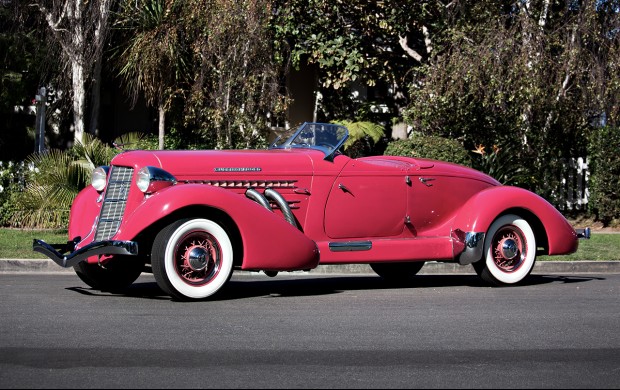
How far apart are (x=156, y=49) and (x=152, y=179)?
11.1 metres

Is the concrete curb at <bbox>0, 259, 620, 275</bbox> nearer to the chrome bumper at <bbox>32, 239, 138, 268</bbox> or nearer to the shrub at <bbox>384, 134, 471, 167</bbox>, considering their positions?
the chrome bumper at <bbox>32, 239, 138, 268</bbox>

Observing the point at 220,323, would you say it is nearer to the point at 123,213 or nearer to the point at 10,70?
the point at 123,213

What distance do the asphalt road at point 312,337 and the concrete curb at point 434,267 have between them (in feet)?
4.36

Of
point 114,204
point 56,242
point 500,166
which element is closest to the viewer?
point 114,204

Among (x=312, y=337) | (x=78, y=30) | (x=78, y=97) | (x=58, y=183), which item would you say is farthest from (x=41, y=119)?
(x=312, y=337)

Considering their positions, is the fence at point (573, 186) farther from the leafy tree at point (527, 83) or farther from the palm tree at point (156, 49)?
the palm tree at point (156, 49)

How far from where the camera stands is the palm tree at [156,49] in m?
19.5

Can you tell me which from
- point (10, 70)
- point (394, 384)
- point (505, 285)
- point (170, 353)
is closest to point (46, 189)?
point (10, 70)

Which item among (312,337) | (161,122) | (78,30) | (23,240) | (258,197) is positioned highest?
(78,30)

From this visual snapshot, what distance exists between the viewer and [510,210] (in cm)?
1044

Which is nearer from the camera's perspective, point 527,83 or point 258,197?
point 258,197

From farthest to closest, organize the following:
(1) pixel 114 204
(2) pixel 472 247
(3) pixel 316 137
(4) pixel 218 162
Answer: (3) pixel 316 137 < (2) pixel 472 247 < (4) pixel 218 162 < (1) pixel 114 204

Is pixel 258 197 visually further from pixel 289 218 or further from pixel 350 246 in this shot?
pixel 350 246

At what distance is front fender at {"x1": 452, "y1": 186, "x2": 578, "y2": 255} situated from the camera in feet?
33.5
